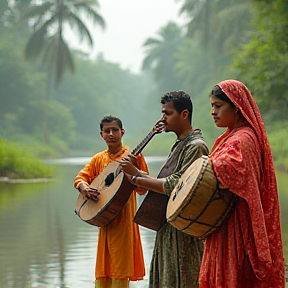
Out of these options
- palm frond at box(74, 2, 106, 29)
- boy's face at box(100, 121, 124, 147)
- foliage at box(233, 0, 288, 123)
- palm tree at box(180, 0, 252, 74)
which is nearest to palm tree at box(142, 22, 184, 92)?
palm tree at box(180, 0, 252, 74)

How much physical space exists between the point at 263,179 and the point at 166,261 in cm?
95

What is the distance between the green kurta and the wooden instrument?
999 mm

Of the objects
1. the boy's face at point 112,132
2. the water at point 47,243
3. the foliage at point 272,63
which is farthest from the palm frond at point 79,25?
the boy's face at point 112,132

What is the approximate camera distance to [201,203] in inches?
147

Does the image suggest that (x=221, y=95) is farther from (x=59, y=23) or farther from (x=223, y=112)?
(x=59, y=23)

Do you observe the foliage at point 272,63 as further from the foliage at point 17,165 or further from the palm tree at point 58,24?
the palm tree at point 58,24

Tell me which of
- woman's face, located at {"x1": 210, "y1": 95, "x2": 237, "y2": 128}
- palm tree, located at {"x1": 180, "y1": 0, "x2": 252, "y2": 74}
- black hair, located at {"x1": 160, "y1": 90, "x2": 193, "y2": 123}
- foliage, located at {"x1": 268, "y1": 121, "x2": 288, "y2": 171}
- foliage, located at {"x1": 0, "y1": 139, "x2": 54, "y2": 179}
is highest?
palm tree, located at {"x1": 180, "y1": 0, "x2": 252, "y2": 74}

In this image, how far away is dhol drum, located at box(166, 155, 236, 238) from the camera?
3.68 m

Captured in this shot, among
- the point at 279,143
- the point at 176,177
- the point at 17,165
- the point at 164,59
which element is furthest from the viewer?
the point at 164,59

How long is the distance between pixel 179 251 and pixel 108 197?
1.30 metres

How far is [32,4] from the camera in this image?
5091 centimetres

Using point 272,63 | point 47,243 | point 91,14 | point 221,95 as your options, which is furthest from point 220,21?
point 221,95

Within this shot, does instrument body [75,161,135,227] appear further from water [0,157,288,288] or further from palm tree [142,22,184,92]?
palm tree [142,22,184,92]

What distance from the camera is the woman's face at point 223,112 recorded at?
3.89 meters
